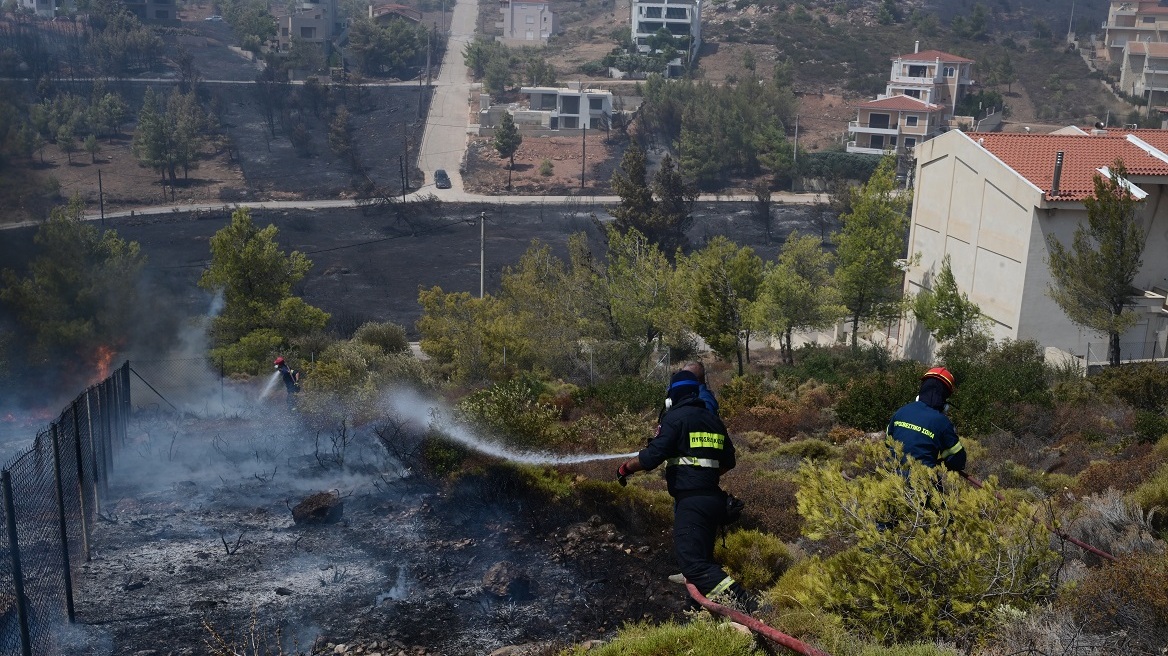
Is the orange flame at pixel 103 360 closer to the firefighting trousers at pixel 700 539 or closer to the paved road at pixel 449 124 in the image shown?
the firefighting trousers at pixel 700 539

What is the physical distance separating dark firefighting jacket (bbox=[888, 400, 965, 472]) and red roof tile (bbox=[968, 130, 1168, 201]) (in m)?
22.2

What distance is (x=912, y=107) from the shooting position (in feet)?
251

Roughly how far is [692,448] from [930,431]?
1529 millimetres

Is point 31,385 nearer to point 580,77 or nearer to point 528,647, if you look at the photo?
point 528,647

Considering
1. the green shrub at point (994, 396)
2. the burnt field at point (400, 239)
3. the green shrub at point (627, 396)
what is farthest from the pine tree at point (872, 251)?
the burnt field at point (400, 239)

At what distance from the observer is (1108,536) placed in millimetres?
7234

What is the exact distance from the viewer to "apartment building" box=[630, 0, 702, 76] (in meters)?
103

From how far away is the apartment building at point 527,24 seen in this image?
114 m

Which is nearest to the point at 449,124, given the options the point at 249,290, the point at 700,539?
the point at 249,290

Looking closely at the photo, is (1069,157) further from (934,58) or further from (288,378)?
(934,58)

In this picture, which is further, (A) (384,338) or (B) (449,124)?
(B) (449,124)

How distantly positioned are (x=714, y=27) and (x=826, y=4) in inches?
539

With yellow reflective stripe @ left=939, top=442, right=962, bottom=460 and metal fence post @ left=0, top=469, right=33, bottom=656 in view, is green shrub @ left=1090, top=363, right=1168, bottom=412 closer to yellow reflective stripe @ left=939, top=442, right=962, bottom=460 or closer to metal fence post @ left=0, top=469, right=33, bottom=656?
yellow reflective stripe @ left=939, top=442, right=962, bottom=460

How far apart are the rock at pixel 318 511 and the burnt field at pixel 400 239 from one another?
3001 centimetres
